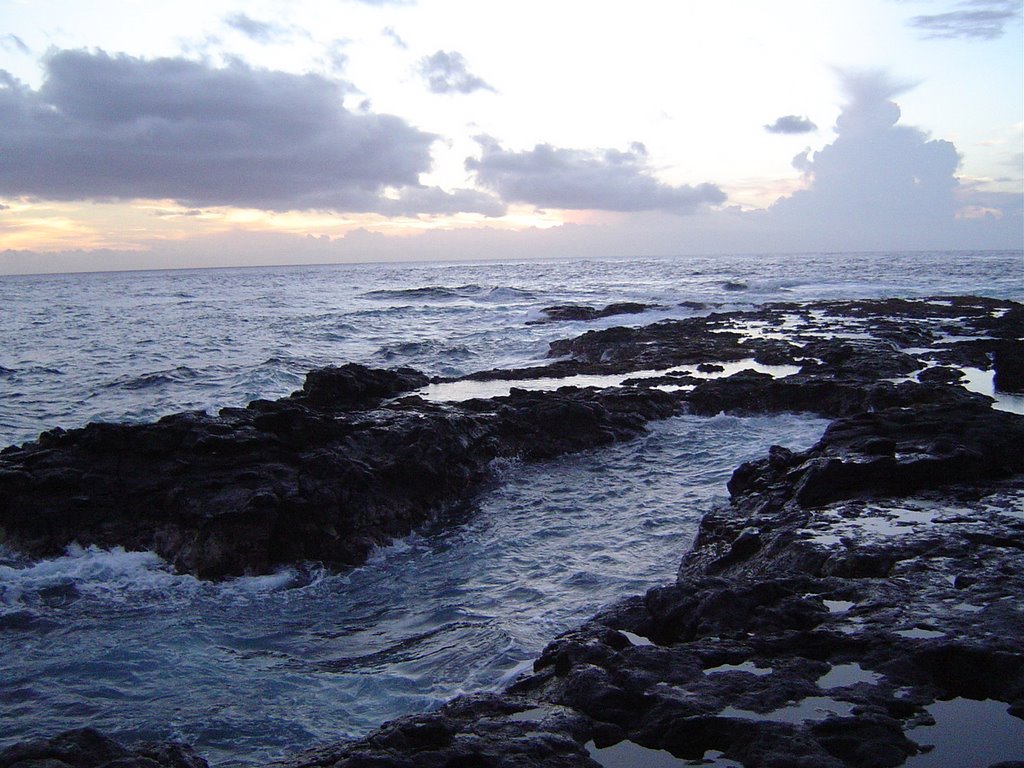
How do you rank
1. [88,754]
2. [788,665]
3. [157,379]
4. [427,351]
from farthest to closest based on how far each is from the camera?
[427,351]
[157,379]
[788,665]
[88,754]

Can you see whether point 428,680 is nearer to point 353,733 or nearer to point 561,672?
point 353,733

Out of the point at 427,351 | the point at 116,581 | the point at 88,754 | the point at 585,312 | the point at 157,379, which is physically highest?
the point at 585,312

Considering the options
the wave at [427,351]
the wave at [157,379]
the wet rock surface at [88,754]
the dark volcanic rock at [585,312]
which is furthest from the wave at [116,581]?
the dark volcanic rock at [585,312]

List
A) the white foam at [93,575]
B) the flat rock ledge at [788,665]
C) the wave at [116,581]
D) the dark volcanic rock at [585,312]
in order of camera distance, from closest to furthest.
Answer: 1. the flat rock ledge at [788,665]
2. the wave at [116,581]
3. the white foam at [93,575]
4. the dark volcanic rock at [585,312]

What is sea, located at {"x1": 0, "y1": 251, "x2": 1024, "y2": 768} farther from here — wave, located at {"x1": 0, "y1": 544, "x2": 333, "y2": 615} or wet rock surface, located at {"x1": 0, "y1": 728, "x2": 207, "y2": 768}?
wet rock surface, located at {"x1": 0, "y1": 728, "x2": 207, "y2": 768}

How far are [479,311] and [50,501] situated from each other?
146 ft

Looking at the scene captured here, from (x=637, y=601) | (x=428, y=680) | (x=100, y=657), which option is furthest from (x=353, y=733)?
(x=100, y=657)

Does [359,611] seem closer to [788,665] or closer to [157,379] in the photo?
[788,665]

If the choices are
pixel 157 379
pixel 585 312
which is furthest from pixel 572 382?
pixel 585 312

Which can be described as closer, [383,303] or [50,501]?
[50,501]

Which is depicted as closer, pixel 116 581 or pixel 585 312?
pixel 116 581

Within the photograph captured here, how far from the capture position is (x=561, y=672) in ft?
19.0

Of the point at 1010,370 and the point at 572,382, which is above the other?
the point at 1010,370

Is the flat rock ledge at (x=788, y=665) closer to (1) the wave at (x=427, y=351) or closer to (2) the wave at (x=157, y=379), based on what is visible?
(2) the wave at (x=157, y=379)
